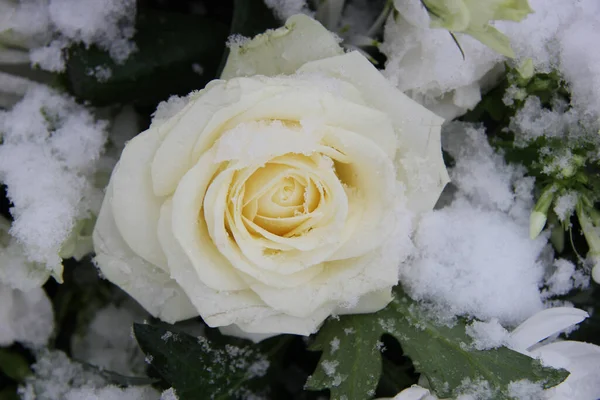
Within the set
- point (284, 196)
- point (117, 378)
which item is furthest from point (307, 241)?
point (117, 378)

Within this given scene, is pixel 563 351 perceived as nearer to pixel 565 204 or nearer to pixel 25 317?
pixel 565 204

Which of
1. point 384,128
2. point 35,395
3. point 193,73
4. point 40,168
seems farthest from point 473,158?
point 35,395

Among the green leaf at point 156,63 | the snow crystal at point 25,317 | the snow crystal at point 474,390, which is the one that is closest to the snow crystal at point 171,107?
the green leaf at point 156,63

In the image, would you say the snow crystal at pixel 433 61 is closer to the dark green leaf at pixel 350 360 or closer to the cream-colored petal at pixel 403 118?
the cream-colored petal at pixel 403 118

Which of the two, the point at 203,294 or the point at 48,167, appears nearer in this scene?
the point at 203,294

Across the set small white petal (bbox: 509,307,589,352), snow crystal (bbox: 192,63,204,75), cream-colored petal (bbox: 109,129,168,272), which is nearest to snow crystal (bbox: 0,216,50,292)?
cream-colored petal (bbox: 109,129,168,272)
